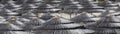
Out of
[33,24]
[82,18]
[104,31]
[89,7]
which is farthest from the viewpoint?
[89,7]

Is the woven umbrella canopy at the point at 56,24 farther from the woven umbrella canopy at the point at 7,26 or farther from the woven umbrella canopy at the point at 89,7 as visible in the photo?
the woven umbrella canopy at the point at 89,7

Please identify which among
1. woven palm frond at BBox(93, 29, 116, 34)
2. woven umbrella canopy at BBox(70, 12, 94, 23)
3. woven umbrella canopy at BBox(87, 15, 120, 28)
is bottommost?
woven palm frond at BBox(93, 29, 116, 34)

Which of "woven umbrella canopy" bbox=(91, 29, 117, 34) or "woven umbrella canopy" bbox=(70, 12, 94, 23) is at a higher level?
"woven umbrella canopy" bbox=(70, 12, 94, 23)

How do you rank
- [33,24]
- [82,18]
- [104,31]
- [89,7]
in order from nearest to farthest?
[104,31]
[33,24]
[82,18]
[89,7]

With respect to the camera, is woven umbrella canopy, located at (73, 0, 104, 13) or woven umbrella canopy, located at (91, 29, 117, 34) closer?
woven umbrella canopy, located at (91, 29, 117, 34)

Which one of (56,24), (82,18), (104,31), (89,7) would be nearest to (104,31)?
(104,31)

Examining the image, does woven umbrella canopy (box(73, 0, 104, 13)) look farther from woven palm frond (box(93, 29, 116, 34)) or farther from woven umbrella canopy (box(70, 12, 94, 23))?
woven palm frond (box(93, 29, 116, 34))

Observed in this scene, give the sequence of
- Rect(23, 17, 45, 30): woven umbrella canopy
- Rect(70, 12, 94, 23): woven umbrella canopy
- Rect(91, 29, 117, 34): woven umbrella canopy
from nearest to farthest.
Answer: Rect(91, 29, 117, 34): woven umbrella canopy < Rect(23, 17, 45, 30): woven umbrella canopy < Rect(70, 12, 94, 23): woven umbrella canopy

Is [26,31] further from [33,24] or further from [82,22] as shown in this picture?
[82,22]

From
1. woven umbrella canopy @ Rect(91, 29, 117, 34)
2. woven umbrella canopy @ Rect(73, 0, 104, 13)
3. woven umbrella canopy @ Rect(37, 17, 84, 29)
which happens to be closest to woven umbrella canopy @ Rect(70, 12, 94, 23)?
woven umbrella canopy @ Rect(37, 17, 84, 29)

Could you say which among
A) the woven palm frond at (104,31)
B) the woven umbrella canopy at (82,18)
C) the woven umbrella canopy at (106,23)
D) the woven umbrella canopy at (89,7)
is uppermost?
the woven umbrella canopy at (89,7)

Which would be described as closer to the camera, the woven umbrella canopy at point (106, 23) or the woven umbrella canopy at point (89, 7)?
the woven umbrella canopy at point (106, 23)

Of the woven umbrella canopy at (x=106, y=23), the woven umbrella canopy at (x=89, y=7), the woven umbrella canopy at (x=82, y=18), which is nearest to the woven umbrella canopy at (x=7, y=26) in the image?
the woven umbrella canopy at (x=82, y=18)

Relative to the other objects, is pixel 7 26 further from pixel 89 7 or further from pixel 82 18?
pixel 89 7
